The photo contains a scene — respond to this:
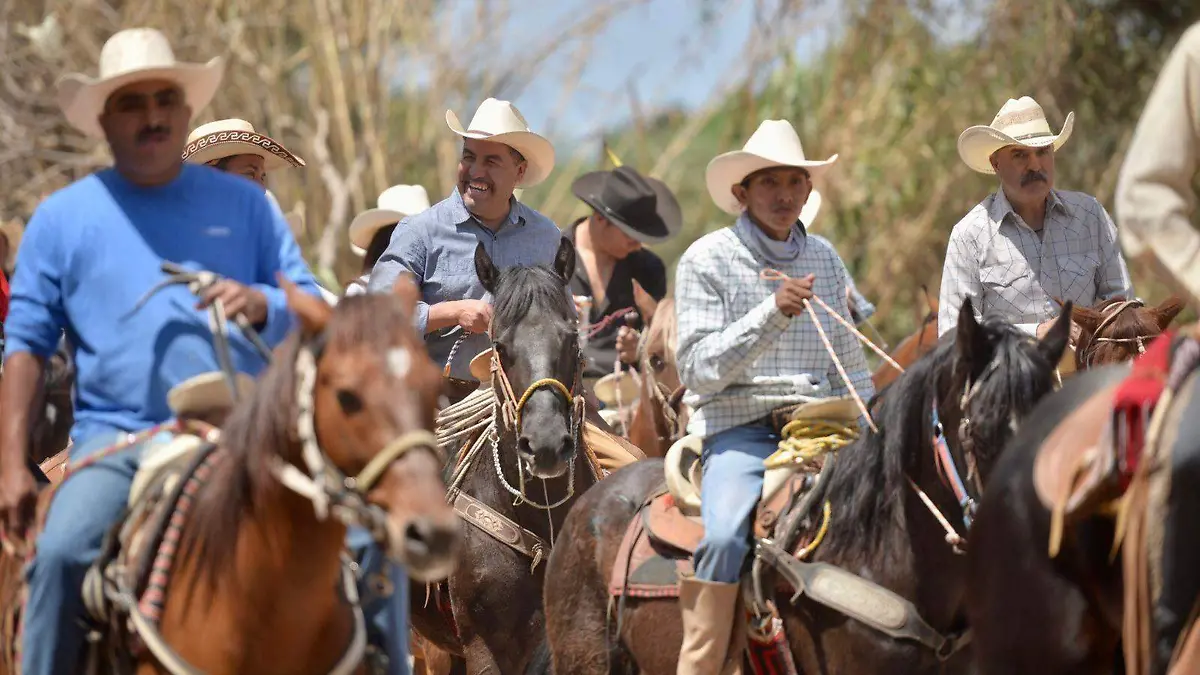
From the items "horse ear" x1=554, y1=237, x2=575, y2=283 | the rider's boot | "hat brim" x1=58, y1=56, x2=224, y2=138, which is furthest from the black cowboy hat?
"hat brim" x1=58, y1=56, x2=224, y2=138

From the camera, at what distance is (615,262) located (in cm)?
1095

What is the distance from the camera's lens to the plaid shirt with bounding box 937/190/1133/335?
297 inches

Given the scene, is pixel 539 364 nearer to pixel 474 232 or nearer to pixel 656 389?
pixel 474 232

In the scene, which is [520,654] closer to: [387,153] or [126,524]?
[126,524]

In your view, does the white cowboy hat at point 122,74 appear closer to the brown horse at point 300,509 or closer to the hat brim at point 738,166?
the brown horse at point 300,509

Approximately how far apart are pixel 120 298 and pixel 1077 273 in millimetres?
4560

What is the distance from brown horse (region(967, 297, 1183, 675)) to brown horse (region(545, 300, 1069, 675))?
613mm

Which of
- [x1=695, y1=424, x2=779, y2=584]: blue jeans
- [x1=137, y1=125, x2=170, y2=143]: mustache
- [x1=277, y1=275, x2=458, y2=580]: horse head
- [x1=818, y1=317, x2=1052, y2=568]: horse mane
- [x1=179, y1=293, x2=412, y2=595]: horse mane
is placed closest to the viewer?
[x1=277, y1=275, x2=458, y2=580]: horse head

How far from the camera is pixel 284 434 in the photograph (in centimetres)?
423

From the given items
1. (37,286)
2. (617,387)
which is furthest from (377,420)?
(617,387)

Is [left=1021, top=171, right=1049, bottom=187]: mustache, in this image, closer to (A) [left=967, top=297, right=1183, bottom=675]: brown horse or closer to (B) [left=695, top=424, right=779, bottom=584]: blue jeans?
(B) [left=695, top=424, right=779, bottom=584]: blue jeans

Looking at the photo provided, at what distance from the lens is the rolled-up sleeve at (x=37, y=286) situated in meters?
4.75

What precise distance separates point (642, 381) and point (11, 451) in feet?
20.6

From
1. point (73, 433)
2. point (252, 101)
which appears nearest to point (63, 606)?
point (73, 433)
